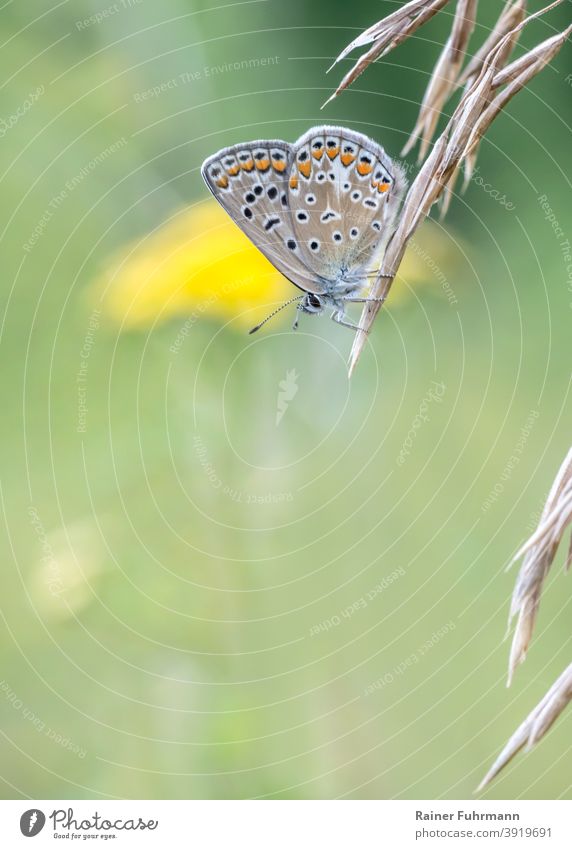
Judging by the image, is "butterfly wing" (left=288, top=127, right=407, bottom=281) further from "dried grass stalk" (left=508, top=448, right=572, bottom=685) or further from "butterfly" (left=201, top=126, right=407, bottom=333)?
"dried grass stalk" (left=508, top=448, right=572, bottom=685)

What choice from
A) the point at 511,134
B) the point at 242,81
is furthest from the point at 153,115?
the point at 511,134

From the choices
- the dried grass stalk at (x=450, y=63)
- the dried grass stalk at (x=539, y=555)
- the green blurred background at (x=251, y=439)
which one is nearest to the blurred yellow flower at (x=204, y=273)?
the green blurred background at (x=251, y=439)

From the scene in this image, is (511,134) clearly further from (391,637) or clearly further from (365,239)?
(391,637)

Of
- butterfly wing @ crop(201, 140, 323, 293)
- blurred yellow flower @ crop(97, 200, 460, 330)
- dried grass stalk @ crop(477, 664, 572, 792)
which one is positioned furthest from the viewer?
blurred yellow flower @ crop(97, 200, 460, 330)

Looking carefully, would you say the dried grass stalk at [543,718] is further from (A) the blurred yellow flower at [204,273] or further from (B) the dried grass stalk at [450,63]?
(A) the blurred yellow flower at [204,273]

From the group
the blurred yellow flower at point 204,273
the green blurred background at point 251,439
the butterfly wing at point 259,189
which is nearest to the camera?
the butterfly wing at point 259,189

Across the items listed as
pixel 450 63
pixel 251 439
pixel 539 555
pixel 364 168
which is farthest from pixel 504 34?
pixel 251 439

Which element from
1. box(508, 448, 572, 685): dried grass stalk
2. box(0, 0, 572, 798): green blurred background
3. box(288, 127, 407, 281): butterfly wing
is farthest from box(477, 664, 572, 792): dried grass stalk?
box(0, 0, 572, 798): green blurred background
